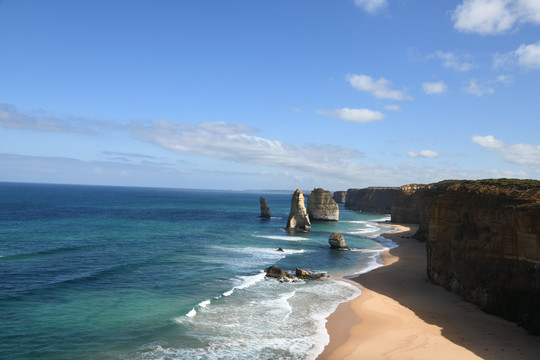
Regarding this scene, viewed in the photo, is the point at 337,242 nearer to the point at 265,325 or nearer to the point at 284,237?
the point at 284,237

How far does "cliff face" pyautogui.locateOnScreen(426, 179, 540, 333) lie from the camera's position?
22.3 metres

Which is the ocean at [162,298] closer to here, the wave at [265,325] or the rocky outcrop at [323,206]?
the wave at [265,325]

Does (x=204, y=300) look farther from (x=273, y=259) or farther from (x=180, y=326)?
(x=273, y=259)

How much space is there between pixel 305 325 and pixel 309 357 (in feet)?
15.1

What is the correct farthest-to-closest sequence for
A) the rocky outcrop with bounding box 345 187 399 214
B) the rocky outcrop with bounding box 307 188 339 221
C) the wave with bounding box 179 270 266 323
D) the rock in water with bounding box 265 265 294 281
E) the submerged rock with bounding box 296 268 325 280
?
the rocky outcrop with bounding box 345 187 399 214 < the rocky outcrop with bounding box 307 188 339 221 < the submerged rock with bounding box 296 268 325 280 < the rock in water with bounding box 265 265 294 281 < the wave with bounding box 179 270 266 323

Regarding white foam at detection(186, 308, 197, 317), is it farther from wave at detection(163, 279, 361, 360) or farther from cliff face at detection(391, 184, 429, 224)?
cliff face at detection(391, 184, 429, 224)

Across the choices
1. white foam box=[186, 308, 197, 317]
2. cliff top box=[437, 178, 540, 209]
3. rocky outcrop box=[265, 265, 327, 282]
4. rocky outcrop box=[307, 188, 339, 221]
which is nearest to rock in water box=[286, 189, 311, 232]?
rocky outcrop box=[307, 188, 339, 221]

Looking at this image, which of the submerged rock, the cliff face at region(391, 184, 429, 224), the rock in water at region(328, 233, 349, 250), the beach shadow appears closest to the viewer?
the beach shadow

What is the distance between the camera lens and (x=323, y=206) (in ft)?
315

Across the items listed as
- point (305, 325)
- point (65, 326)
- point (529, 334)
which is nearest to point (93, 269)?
point (65, 326)

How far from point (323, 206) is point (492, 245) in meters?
70.7

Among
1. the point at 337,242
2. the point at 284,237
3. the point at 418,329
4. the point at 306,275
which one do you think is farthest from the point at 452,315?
the point at 284,237

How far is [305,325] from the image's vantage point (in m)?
24.2

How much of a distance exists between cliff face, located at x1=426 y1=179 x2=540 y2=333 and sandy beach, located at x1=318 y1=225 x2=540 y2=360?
1.27 m
